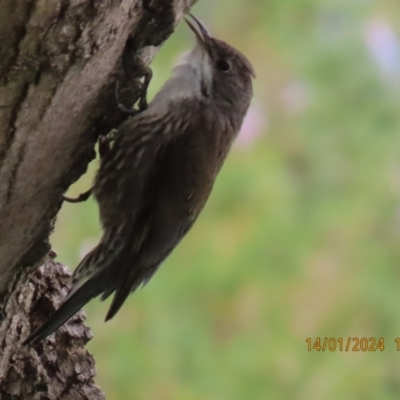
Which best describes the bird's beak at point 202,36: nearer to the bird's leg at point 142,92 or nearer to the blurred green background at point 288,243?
the bird's leg at point 142,92

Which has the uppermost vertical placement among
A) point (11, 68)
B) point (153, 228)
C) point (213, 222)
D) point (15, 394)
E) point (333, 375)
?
point (213, 222)

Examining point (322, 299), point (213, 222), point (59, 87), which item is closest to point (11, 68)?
point (59, 87)

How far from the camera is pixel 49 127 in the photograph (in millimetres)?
1604

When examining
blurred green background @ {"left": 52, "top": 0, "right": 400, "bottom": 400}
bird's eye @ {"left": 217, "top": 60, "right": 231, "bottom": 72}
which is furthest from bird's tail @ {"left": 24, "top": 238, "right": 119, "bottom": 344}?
blurred green background @ {"left": 52, "top": 0, "right": 400, "bottom": 400}

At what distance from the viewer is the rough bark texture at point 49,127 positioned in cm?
137

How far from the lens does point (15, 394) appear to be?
7.00 feet

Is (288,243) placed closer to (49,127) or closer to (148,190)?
(148,190)

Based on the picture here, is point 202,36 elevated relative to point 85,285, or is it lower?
elevated

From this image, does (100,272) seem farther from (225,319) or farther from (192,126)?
(225,319)

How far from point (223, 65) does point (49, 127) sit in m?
1.29

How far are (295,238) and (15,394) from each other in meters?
2.05
